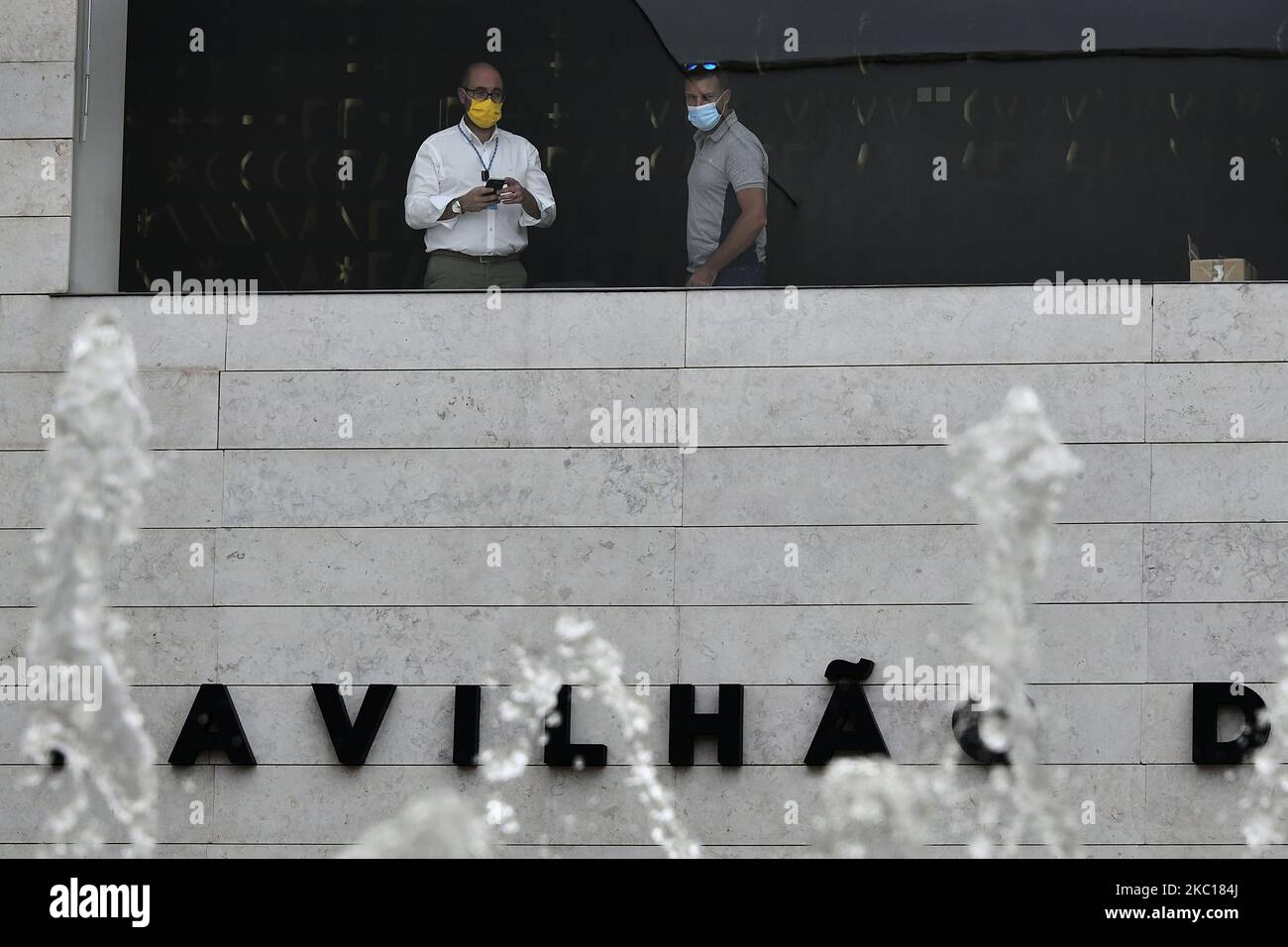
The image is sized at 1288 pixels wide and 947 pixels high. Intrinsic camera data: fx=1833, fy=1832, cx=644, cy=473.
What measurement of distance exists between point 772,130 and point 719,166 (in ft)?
1.08

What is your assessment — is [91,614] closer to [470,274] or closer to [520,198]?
[470,274]

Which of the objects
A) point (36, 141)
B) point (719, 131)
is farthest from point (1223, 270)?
point (36, 141)

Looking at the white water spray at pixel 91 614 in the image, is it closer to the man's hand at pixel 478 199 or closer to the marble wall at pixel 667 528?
the marble wall at pixel 667 528

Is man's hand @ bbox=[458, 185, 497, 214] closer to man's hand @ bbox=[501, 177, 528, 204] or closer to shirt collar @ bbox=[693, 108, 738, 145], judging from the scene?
man's hand @ bbox=[501, 177, 528, 204]

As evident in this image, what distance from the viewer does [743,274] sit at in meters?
9.33

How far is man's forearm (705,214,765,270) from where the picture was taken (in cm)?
938

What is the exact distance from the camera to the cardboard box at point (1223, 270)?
906 cm

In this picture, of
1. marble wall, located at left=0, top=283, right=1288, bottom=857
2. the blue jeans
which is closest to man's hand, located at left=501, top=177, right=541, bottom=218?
marble wall, located at left=0, top=283, right=1288, bottom=857

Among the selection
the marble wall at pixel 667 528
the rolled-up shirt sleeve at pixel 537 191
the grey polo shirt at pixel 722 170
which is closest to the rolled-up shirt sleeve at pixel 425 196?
the rolled-up shirt sleeve at pixel 537 191

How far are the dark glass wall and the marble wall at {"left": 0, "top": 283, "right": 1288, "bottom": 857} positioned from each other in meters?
0.39

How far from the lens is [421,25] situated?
32.1ft

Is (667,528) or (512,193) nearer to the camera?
(667,528)
